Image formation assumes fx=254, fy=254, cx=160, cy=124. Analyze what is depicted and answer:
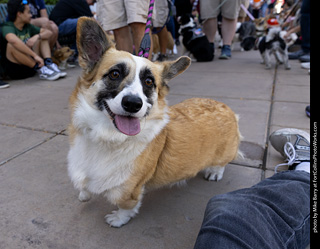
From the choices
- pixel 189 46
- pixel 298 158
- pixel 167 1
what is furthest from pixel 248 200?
pixel 189 46

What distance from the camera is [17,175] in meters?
2.40

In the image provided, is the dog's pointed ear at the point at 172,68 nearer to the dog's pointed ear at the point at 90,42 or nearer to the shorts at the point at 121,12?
the dog's pointed ear at the point at 90,42

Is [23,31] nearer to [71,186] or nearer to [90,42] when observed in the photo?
[90,42]

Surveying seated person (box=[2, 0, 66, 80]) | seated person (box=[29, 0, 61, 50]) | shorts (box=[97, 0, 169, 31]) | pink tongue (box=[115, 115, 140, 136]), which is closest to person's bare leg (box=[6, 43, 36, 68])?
seated person (box=[2, 0, 66, 80])

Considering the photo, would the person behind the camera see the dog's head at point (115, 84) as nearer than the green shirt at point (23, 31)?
Yes

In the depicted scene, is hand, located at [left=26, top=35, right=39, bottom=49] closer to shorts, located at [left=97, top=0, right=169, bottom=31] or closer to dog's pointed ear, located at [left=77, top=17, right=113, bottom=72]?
shorts, located at [left=97, top=0, right=169, bottom=31]

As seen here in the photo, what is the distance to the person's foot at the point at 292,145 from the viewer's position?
2430 mm

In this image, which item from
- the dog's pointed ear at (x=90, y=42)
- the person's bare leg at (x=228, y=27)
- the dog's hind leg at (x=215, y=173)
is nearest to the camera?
the dog's pointed ear at (x=90, y=42)

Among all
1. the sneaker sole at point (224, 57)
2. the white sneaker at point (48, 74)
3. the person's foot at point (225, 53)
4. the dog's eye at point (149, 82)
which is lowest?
the sneaker sole at point (224, 57)

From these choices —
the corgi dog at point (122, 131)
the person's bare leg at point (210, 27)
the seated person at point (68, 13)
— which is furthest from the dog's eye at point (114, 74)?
the person's bare leg at point (210, 27)

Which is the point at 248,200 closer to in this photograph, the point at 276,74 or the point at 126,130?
the point at 126,130

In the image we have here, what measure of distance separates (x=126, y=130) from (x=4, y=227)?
44.5 inches

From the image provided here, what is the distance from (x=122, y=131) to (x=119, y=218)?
0.69 meters

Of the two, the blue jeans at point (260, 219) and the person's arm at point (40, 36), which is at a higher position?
the person's arm at point (40, 36)
